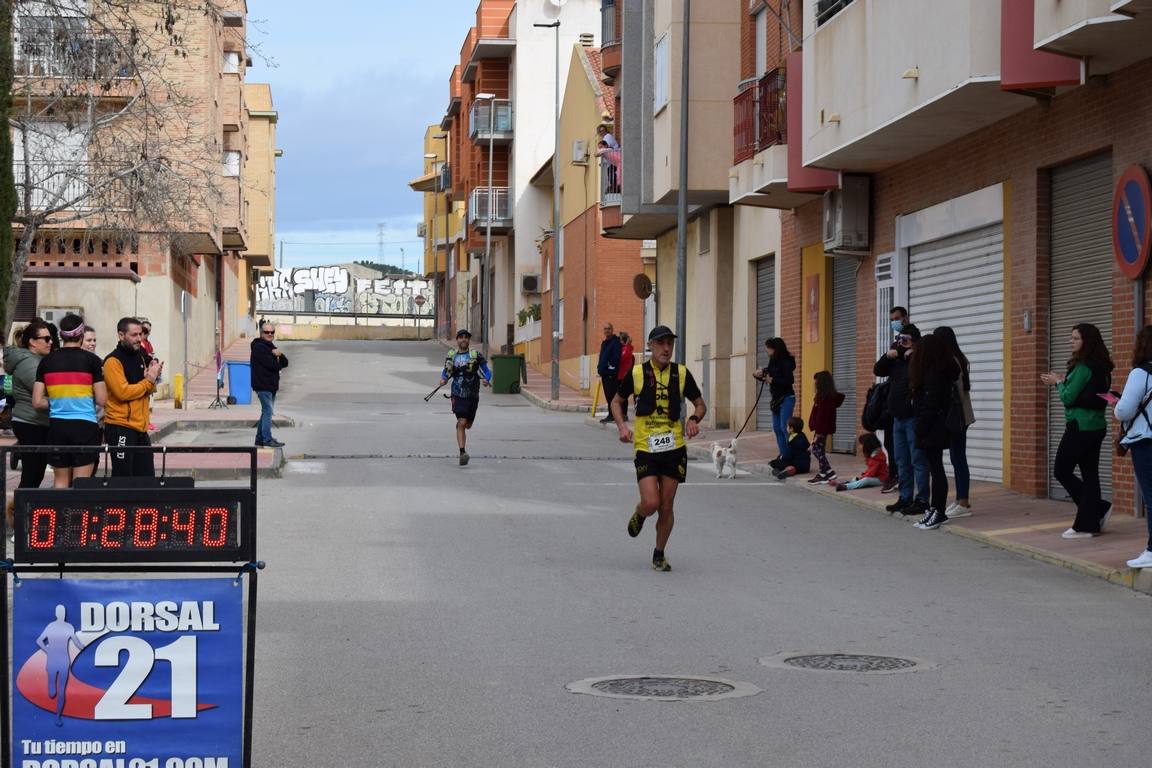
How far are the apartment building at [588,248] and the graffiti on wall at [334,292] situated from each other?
81.7 metres

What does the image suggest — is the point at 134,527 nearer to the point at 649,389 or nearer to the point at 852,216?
the point at 649,389

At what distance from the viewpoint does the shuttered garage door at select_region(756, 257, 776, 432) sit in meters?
29.4

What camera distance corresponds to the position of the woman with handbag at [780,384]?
67.8ft

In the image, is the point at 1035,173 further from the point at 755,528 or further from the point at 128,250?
the point at 128,250

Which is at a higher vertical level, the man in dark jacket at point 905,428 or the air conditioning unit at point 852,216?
the air conditioning unit at point 852,216

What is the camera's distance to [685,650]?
8844 millimetres

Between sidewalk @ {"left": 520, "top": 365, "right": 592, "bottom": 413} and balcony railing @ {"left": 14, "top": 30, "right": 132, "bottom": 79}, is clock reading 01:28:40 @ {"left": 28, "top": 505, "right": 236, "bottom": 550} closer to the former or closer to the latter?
balcony railing @ {"left": 14, "top": 30, "right": 132, "bottom": 79}

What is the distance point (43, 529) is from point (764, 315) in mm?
25195

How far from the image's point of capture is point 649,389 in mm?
12234

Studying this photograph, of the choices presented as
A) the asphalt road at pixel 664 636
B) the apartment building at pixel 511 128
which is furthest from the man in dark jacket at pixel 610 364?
the apartment building at pixel 511 128

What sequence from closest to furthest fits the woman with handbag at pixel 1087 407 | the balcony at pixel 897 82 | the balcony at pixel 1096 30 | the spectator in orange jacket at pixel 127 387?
the balcony at pixel 1096 30
the woman with handbag at pixel 1087 407
the spectator in orange jacket at pixel 127 387
the balcony at pixel 897 82

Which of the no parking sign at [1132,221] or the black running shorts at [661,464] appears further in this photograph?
the no parking sign at [1132,221]

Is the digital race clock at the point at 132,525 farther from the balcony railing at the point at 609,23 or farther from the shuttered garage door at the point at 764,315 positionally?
the balcony railing at the point at 609,23

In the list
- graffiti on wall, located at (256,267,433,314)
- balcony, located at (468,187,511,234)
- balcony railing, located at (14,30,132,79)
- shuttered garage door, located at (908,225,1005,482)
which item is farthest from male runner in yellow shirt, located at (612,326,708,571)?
graffiti on wall, located at (256,267,433,314)
